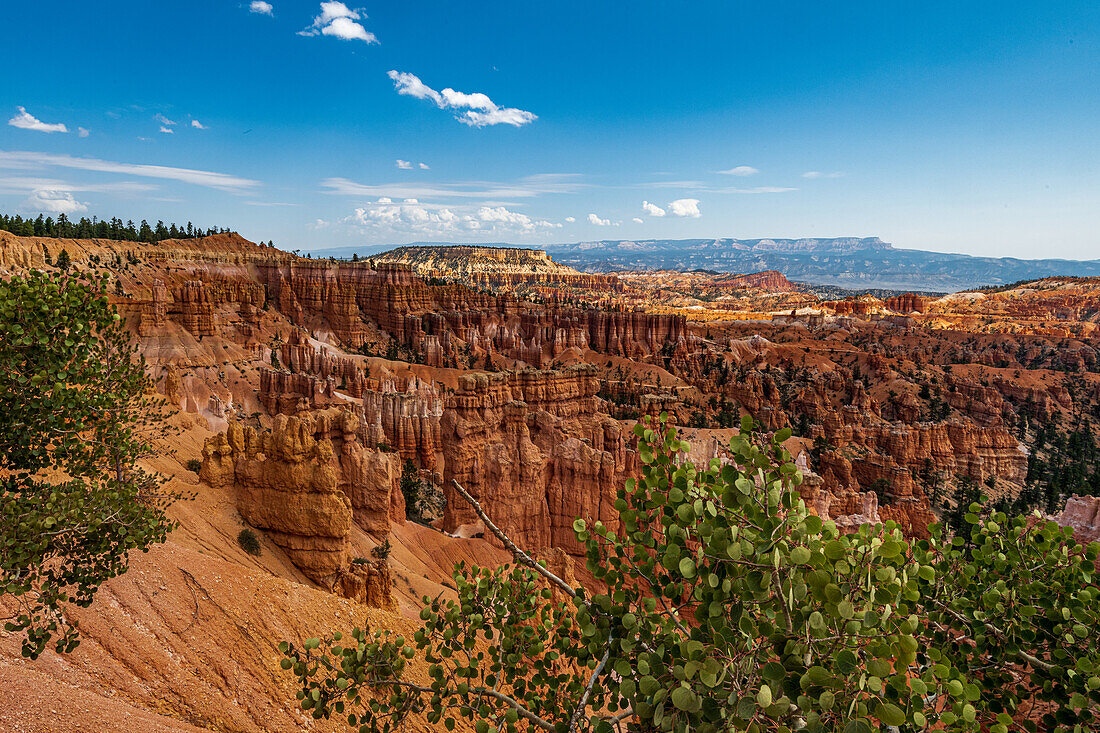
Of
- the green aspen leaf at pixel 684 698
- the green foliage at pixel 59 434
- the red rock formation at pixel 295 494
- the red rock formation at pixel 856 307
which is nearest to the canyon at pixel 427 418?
the red rock formation at pixel 295 494

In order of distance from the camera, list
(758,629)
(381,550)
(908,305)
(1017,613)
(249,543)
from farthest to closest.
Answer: (908,305), (381,550), (249,543), (1017,613), (758,629)

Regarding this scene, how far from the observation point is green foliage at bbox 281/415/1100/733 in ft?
10.6

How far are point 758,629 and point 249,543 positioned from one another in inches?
668

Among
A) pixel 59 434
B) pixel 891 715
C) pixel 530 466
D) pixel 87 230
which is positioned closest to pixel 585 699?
pixel 891 715

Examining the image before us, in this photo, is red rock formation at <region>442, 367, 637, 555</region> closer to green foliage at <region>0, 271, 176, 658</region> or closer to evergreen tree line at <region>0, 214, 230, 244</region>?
green foliage at <region>0, 271, 176, 658</region>

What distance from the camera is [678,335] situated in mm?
103500

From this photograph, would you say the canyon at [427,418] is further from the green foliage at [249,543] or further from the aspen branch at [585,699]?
the aspen branch at [585,699]

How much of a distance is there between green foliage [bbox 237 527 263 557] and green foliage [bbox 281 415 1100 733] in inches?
544

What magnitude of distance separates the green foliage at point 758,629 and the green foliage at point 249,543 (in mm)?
13826

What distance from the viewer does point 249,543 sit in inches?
655

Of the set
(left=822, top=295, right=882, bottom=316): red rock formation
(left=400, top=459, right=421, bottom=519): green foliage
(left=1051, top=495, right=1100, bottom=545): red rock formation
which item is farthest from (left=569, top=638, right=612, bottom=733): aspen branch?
(left=822, top=295, right=882, bottom=316): red rock formation

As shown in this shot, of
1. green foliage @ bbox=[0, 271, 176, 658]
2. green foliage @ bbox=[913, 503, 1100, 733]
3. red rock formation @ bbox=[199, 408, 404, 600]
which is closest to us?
green foliage @ bbox=[913, 503, 1100, 733]

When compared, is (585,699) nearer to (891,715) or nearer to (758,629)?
(758,629)

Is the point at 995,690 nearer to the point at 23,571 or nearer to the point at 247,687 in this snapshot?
the point at 23,571
